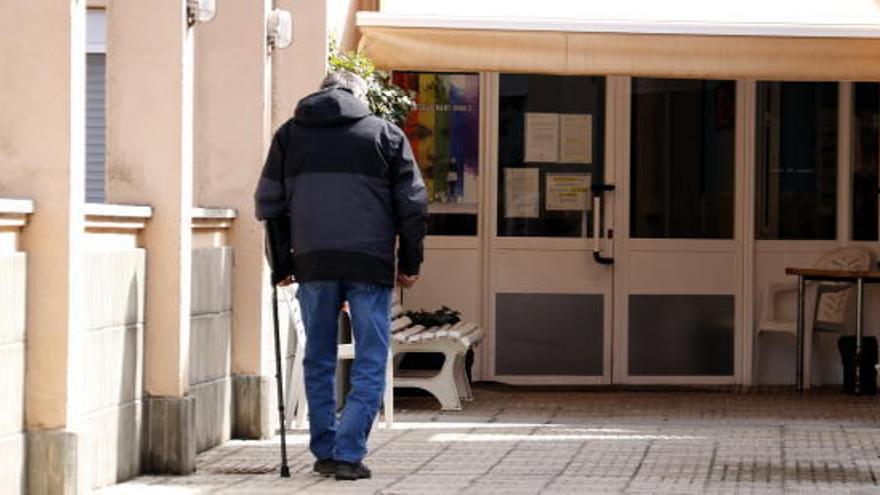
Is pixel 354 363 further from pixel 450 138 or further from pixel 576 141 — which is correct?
pixel 576 141

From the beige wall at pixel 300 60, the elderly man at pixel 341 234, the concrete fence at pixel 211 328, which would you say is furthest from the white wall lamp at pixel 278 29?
the elderly man at pixel 341 234

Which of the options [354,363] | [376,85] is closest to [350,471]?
[354,363]

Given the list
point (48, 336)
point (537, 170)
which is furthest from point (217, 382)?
point (537, 170)

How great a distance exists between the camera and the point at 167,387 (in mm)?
9922

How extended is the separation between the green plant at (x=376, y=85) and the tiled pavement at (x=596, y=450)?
1874 millimetres

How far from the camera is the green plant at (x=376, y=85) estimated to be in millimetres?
13156

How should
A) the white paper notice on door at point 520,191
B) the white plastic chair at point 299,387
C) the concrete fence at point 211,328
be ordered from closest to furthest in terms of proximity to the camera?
1. the concrete fence at point 211,328
2. the white plastic chair at point 299,387
3. the white paper notice on door at point 520,191

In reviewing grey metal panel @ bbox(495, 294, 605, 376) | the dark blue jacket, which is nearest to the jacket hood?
the dark blue jacket

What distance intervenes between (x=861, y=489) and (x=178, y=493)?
2943mm

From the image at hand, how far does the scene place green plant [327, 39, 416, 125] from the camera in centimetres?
1316

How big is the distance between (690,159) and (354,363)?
24.0 ft

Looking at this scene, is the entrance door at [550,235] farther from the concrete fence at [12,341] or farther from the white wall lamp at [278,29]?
the concrete fence at [12,341]

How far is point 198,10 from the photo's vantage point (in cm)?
1027

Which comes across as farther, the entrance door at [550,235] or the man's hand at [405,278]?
the entrance door at [550,235]
